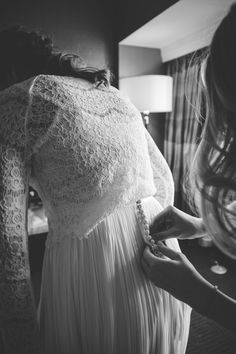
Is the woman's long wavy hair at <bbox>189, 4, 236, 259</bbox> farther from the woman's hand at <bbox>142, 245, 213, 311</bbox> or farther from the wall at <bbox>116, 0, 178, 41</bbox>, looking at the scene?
the wall at <bbox>116, 0, 178, 41</bbox>

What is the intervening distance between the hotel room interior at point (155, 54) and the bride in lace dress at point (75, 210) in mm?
1036

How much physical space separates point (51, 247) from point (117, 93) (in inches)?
17.8

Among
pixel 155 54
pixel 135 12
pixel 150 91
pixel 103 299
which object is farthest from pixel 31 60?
pixel 155 54

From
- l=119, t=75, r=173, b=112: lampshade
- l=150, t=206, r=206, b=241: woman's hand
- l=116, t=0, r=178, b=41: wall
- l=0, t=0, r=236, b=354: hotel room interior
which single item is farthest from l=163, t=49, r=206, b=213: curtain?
l=150, t=206, r=206, b=241: woman's hand

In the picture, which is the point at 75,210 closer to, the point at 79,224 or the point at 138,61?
the point at 79,224

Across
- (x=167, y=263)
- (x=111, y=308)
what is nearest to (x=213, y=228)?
(x=167, y=263)

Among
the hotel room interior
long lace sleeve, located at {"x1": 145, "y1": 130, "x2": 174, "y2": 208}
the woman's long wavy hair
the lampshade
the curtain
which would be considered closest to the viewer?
the woman's long wavy hair

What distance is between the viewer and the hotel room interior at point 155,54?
1612 millimetres

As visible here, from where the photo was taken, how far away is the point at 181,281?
538 millimetres

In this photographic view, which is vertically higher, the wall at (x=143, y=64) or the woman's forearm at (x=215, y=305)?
the wall at (x=143, y=64)

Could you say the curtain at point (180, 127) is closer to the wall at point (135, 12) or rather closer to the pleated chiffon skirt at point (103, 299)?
the wall at point (135, 12)

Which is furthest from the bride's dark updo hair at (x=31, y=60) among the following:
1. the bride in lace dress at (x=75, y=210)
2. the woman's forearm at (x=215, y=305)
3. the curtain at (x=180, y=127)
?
the curtain at (x=180, y=127)

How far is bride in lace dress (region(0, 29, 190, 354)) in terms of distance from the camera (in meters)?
0.53

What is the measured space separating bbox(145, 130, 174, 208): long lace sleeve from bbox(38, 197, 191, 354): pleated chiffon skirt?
0.24m
